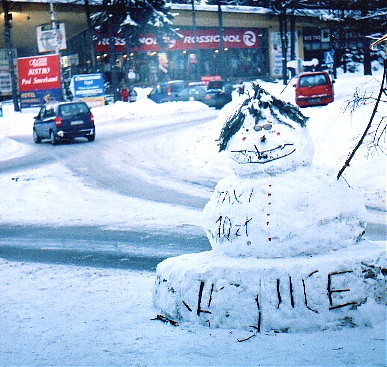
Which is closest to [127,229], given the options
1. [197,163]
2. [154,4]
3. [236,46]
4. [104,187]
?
[104,187]

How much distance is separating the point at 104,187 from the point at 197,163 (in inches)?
167

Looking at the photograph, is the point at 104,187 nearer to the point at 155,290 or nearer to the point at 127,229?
the point at 127,229

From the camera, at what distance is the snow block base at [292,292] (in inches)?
207

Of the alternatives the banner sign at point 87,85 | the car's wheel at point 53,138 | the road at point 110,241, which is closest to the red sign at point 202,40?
the banner sign at point 87,85

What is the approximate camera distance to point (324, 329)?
523cm

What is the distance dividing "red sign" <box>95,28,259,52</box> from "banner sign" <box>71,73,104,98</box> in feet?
54.2

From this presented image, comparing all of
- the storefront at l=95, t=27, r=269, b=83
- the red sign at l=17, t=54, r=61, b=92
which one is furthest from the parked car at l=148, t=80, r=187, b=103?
the storefront at l=95, t=27, r=269, b=83

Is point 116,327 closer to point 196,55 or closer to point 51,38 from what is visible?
point 51,38

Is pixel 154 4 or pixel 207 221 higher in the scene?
pixel 154 4

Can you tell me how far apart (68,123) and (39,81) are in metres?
14.2

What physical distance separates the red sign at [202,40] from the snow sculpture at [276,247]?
51.7m

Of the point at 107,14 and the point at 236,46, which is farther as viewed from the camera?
the point at 236,46

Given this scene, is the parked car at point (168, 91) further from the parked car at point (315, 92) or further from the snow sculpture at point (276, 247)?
the snow sculpture at point (276, 247)

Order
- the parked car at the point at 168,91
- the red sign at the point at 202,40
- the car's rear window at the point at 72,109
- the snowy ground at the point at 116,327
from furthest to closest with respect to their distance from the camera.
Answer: the red sign at the point at 202,40
the parked car at the point at 168,91
the car's rear window at the point at 72,109
the snowy ground at the point at 116,327
